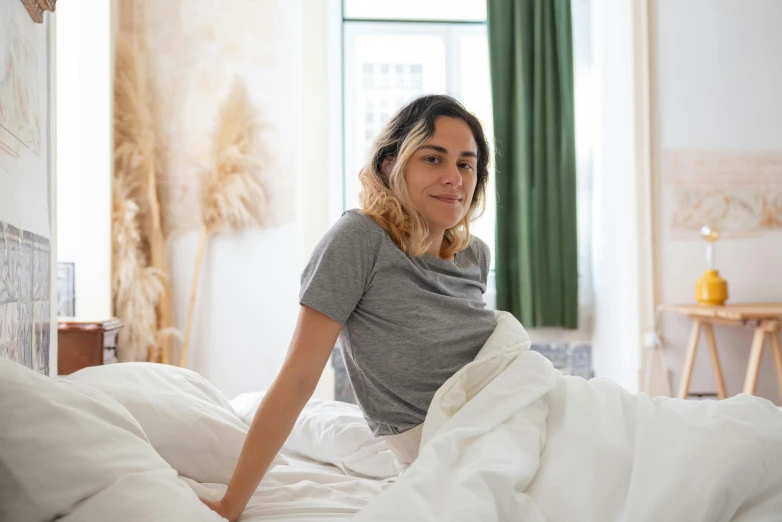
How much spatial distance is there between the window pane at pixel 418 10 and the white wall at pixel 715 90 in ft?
3.16

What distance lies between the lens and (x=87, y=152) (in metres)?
3.20

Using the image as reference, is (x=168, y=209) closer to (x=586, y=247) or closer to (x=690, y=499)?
(x=586, y=247)

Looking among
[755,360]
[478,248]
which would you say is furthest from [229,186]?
[755,360]

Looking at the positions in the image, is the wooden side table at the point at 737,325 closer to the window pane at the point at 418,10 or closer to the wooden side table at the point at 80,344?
the window pane at the point at 418,10

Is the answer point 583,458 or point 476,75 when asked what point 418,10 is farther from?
point 583,458

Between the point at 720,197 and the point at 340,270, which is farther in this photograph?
the point at 720,197

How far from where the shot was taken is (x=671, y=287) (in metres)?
3.26

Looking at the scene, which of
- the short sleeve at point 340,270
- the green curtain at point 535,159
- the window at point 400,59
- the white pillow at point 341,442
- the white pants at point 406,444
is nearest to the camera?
the short sleeve at point 340,270

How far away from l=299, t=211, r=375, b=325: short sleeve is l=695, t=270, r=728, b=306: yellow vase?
7.02ft

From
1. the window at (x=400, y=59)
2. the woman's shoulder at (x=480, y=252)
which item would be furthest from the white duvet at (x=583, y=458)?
the window at (x=400, y=59)

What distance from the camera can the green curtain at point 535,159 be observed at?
362cm

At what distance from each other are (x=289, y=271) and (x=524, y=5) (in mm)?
1794

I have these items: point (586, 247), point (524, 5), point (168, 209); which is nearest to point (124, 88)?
point (168, 209)

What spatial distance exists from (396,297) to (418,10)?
2824 mm
